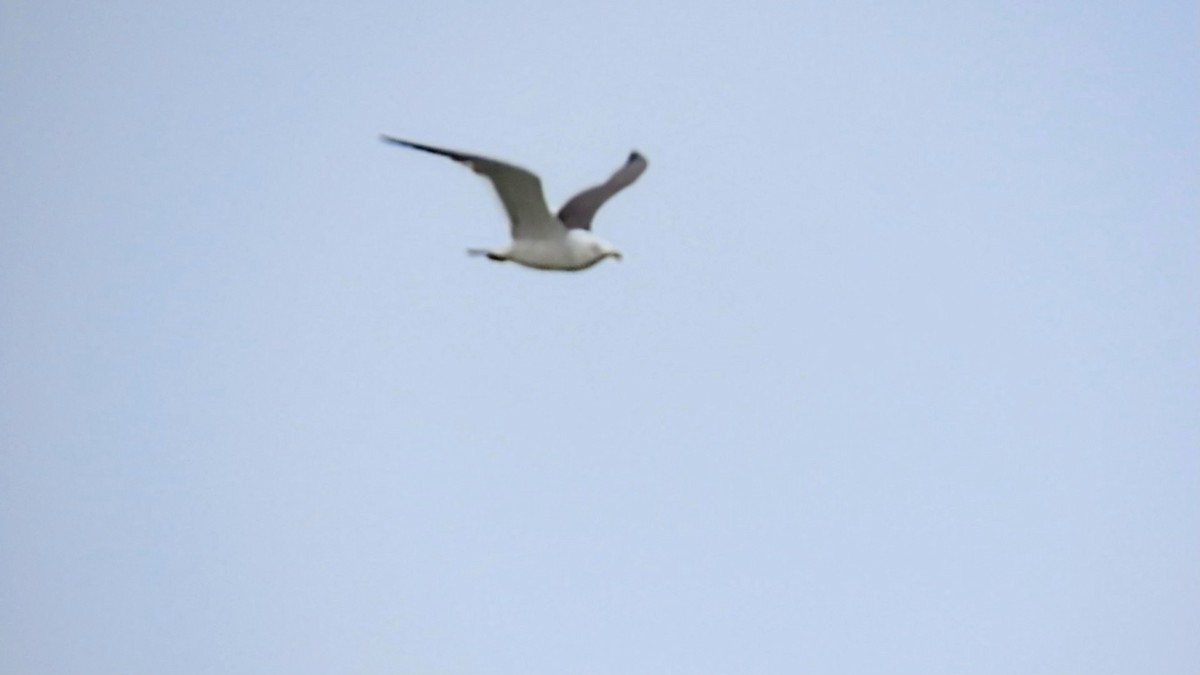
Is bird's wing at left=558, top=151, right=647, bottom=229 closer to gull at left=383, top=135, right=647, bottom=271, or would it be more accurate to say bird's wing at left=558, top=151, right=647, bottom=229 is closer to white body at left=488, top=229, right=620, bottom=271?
gull at left=383, top=135, right=647, bottom=271

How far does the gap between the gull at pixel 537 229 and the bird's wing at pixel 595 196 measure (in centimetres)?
1

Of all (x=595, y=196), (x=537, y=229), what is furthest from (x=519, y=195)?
(x=595, y=196)

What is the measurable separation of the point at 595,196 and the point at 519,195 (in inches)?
88.9

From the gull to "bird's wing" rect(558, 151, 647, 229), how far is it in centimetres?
1

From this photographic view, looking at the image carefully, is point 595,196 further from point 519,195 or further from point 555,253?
point 519,195

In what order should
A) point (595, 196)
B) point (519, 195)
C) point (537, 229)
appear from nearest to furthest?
point (519, 195) → point (537, 229) → point (595, 196)

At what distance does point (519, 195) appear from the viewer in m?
17.0

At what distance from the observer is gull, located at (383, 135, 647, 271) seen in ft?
54.6

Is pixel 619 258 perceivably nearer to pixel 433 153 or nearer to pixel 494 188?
pixel 494 188

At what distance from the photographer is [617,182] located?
19.5m

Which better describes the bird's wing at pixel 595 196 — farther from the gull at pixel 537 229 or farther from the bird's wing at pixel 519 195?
the bird's wing at pixel 519 195

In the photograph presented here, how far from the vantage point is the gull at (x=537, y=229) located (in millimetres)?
16641

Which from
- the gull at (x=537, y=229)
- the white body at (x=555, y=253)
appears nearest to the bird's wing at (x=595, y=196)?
the gull at (x=537, y=229)

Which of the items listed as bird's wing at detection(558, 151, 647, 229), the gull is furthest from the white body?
bird's wing at detection(558, 151, 647, 229)
